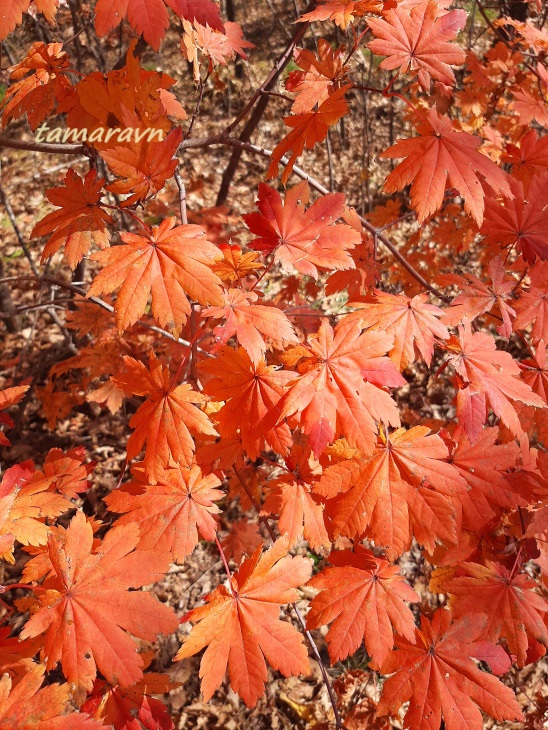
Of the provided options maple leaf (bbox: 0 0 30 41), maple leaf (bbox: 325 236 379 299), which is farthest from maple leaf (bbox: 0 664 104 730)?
maple leaf (bbox: 325 236 379 299)

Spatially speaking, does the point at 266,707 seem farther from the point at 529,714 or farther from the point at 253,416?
the point at 253,416

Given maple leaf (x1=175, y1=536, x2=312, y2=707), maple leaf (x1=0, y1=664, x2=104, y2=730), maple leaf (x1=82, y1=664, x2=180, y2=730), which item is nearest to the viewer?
maple leaf (x1=0, y1=664, x2=104, y2=730)

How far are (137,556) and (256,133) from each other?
5492 mm

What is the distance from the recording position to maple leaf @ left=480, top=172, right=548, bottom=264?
1724 mm

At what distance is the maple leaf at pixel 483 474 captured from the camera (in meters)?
1.45

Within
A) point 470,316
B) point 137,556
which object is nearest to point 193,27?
point 470,316

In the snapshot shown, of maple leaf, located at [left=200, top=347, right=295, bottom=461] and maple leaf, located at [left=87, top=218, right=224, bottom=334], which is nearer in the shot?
maple leaf, located at [left=87, top=218, right=224, bottom=334]

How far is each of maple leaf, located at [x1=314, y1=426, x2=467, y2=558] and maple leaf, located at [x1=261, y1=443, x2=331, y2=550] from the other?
163 mm

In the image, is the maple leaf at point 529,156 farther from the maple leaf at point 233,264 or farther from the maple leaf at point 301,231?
the maple leaf at point 233,264

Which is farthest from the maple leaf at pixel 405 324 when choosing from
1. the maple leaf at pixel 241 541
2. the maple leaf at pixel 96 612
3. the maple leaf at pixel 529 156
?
the maple leaf at pixel 241 541

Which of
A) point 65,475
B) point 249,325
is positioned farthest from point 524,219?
point 65,475

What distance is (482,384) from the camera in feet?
4.66

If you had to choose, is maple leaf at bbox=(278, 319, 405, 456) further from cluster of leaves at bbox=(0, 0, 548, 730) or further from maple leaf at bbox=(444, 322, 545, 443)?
maple leaf at bbox=(444, 322, 545, 443)

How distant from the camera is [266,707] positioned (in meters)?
2.50
